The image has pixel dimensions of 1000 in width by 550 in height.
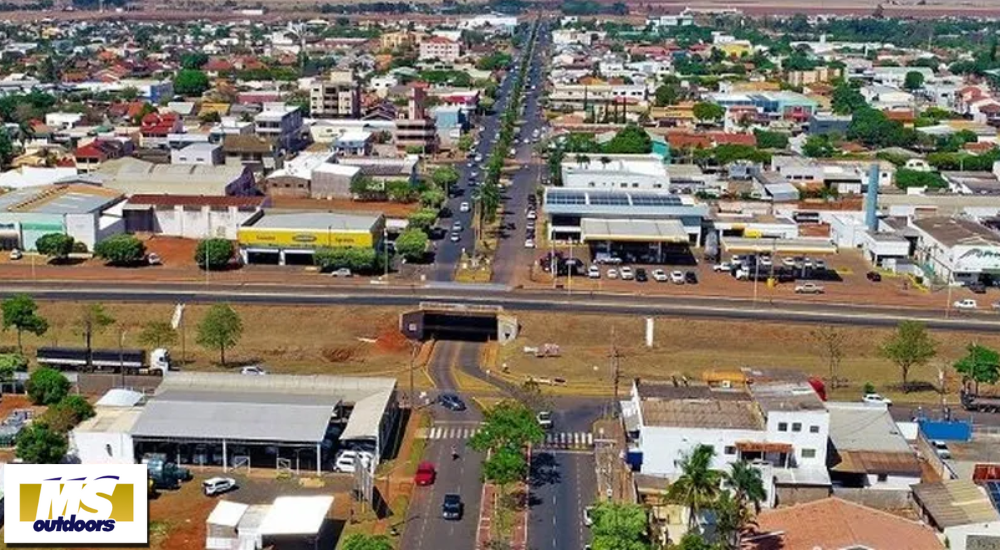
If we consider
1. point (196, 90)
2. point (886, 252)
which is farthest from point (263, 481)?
point (196, 90)

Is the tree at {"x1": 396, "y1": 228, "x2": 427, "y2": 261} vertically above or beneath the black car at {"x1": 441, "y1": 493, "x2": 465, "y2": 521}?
above

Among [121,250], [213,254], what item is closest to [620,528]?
[213,254]

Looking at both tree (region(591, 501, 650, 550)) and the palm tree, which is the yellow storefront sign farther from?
the palm tree

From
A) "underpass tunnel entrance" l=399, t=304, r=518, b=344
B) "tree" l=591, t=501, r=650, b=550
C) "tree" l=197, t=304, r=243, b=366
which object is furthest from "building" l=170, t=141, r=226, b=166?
"tree" l=591, t=501, r=650, b=550

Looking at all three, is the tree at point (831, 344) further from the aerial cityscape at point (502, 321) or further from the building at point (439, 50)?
the building at point (439, 50)

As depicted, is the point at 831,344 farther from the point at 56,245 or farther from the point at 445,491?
the point at 56,245

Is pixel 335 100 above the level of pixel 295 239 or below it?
above
